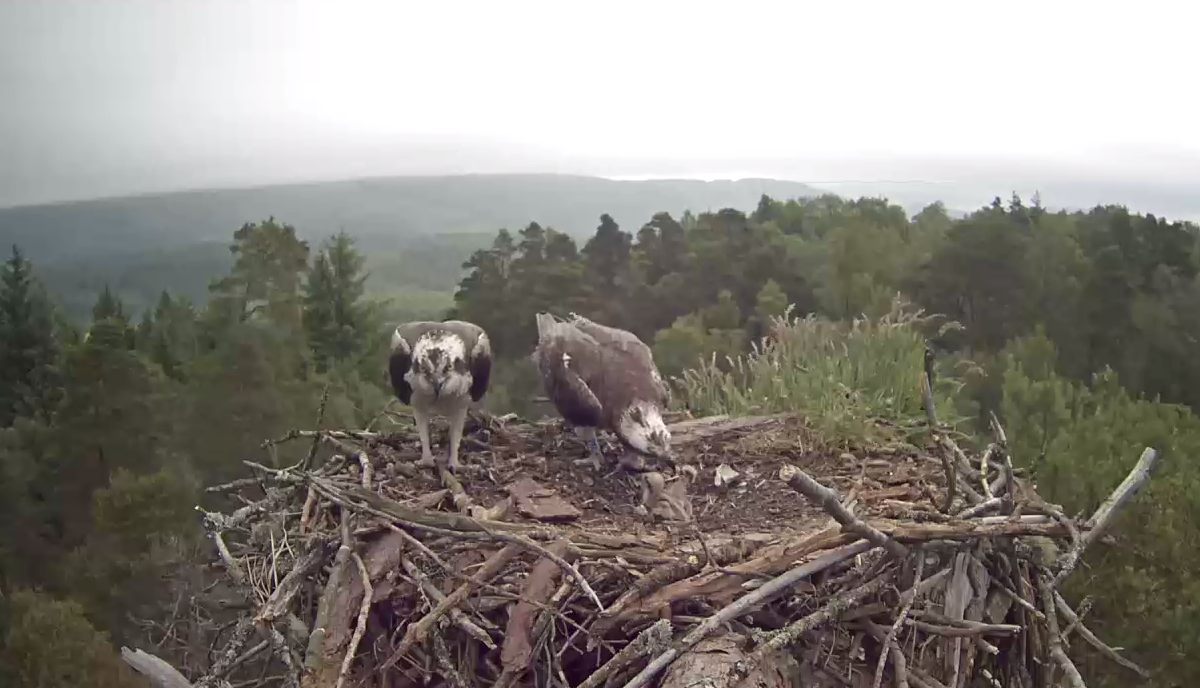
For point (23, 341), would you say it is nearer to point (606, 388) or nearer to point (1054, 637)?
point (606, 388)

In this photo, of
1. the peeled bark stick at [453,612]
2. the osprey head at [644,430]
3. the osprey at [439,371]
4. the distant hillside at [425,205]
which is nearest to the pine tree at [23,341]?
the distant hillside at [425,205]

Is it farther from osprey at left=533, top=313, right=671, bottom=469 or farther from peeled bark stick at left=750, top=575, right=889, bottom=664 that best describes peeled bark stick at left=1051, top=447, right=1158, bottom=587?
osprey at left=533, top=313, right=671, bottom=469

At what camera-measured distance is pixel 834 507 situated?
2.23 meters

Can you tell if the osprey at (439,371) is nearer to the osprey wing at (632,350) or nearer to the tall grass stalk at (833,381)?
the osprey wing at (632,350)

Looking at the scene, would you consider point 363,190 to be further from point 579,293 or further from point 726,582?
point 726,582

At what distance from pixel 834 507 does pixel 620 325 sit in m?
11.1

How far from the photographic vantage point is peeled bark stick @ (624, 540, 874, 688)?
2297mm

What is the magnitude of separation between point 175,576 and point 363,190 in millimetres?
9659

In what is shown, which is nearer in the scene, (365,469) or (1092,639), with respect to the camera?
(1092,639)

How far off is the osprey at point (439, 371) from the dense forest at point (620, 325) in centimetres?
204

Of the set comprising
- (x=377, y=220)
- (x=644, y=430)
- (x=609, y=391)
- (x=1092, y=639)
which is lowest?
(x=1092, y=639)

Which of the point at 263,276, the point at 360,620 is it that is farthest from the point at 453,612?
the point at 263,276

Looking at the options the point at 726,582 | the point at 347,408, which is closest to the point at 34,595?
the point at 347,408

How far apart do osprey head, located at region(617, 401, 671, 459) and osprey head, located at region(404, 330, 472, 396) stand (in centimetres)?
81
